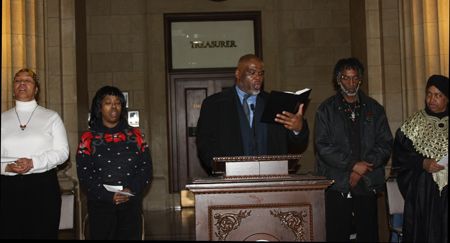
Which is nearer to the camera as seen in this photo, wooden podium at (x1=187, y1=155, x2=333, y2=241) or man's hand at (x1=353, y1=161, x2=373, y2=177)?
wooden podium at (x1=187, y1=155, x2=333, y2=241)

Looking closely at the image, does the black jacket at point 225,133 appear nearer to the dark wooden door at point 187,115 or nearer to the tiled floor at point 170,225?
the tiled floor at point 170,225

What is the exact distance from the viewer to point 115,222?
3.77 metres

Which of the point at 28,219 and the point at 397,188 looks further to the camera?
the point at 397,188

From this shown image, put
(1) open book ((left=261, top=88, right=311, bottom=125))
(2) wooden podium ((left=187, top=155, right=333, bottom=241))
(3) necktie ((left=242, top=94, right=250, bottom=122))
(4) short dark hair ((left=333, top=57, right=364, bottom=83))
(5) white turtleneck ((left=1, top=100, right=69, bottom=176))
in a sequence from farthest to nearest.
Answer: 1. (4) short dark hair ((left=333, top=57, right=364, bottom=83))
2. (3) necktie ((left=242, top=94, right=250, bottom=122))
3. (5) white turtleneck ((left=1, top=100, right=69, bottom=176))
4. (1) open book ((left=261, top=88, right=311, bottom=125))
5. (2) wooden podium ((left=187, top=155, right=333, bottom=241))

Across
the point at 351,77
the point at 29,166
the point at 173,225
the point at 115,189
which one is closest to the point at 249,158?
the point at 115,189

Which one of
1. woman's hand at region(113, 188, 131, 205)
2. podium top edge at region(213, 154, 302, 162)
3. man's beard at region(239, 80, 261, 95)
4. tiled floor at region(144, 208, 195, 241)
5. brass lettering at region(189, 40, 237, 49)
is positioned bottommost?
tiled floor at region(144, 208, 195, 241)

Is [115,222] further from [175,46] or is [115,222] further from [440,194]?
[175,46]

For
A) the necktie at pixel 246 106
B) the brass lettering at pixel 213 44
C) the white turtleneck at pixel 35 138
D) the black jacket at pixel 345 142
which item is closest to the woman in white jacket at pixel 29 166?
the white turtleneck at pixel 35 138

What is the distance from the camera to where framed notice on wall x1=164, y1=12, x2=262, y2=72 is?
912 cm

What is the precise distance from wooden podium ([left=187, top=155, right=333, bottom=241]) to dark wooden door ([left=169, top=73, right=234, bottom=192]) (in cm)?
616

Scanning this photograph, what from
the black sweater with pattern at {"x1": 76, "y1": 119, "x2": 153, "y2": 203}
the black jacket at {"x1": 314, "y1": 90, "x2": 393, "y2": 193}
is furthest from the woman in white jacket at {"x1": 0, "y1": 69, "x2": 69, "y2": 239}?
the black jacket at {"x1": 314, "y1": 90, "x2": 393, "y2": 193}

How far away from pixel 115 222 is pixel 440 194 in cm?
251

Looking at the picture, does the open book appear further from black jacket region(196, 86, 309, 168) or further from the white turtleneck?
the white turtleneck

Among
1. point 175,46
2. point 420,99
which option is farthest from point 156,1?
point 420,99
